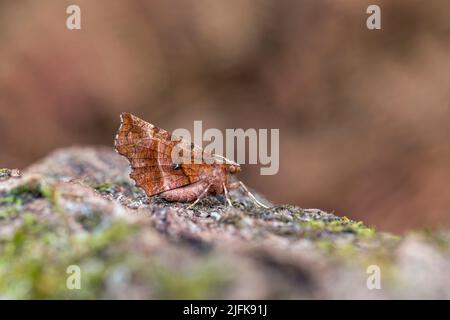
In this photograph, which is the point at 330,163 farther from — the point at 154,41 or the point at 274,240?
the point at 274,240

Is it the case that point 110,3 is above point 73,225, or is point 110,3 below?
above

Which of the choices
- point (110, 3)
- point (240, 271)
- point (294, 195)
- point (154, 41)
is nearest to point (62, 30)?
point (110, 3)

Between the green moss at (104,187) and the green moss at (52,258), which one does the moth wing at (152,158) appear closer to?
the green moss at (104,187)

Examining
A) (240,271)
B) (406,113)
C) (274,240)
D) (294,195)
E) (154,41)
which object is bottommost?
(240,271)

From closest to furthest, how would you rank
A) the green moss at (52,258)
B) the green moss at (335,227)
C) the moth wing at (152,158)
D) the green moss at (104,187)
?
the green moss at (52,258), the green moss at (335,227), the moth wing at (152,158), the green moss at (104,187)

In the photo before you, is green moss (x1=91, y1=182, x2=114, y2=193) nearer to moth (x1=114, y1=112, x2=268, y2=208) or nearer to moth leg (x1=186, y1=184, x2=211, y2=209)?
moth (x1=114, y1=112, x2=268, y2=208)

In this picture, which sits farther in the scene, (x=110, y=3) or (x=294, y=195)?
(x=110, y=3)

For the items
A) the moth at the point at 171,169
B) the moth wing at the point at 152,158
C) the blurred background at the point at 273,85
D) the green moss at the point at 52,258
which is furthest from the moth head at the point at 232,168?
the blurred background at the point at 273,85
